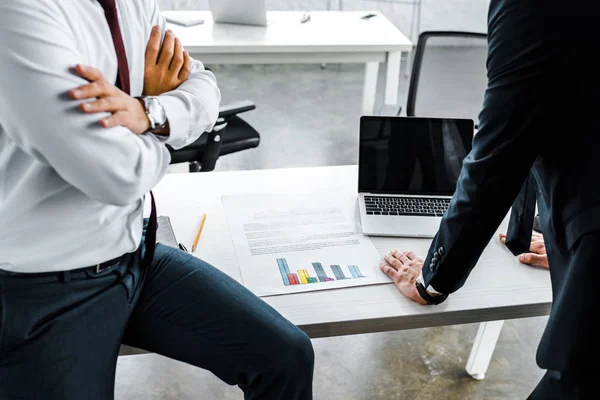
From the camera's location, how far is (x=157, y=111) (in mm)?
1135

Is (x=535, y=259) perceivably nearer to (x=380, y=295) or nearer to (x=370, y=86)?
(x=380, y=295)

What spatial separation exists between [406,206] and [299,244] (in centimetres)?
33

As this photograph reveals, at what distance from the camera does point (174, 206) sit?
1646mm

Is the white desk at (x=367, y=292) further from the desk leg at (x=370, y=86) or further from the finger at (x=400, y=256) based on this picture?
the desk leg at (x=370, y=86)

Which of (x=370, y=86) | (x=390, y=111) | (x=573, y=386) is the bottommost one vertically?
(x=370, y=86)

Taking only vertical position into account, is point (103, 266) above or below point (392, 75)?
above

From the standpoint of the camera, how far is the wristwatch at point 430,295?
1.31 metres

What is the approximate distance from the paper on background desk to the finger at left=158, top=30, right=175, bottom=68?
468 millimetres

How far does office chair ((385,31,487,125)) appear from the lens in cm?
269

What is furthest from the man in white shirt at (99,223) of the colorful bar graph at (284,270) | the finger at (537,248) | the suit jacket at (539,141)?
the finger at (537,248)

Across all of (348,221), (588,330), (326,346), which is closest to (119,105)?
(348,221)

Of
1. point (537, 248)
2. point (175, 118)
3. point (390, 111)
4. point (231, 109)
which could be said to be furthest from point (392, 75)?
point (175, 118)

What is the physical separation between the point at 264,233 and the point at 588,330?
2.48ft

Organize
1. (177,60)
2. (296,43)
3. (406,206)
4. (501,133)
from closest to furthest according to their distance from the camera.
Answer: (501,133) → (177,60) → (406,206) → (296,43)
